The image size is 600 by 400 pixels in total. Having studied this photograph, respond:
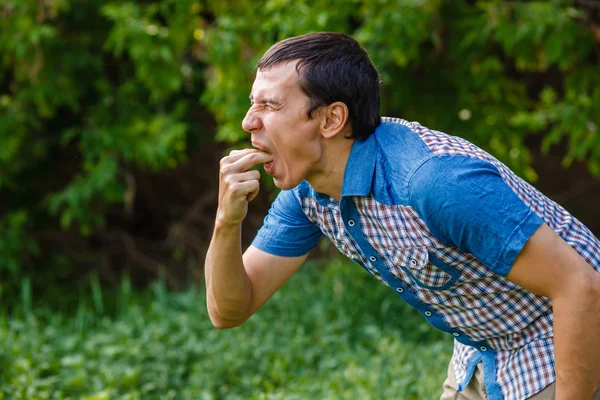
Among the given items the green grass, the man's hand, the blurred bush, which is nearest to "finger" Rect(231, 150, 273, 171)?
the man's hand

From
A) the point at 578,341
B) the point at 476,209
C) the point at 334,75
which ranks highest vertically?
the point at 334,75

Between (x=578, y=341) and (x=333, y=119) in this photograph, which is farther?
(x=333, y=119)

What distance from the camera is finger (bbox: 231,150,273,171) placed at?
7.01 ft

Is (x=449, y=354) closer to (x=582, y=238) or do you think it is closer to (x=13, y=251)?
(x=582, y=238)

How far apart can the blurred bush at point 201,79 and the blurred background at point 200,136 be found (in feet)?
0.05

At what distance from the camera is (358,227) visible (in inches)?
83.7

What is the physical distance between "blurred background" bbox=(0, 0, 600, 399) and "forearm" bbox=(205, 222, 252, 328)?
1516mm

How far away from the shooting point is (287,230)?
2.44m

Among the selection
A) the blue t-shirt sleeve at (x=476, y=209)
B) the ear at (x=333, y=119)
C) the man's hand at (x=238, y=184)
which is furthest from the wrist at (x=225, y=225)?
the blue t-shirt sleeve at (x=476, y=209)

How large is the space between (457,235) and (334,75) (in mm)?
606

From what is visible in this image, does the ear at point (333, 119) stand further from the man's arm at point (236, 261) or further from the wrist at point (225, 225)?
the wrist at point (225, 225)

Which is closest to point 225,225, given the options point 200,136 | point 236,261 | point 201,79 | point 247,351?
point 236,261

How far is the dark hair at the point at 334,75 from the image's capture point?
2121mm

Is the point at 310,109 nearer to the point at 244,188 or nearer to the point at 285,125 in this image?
the point at 285,125
